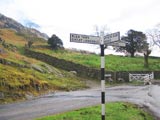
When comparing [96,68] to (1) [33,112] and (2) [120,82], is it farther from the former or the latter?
(1) [33,112]

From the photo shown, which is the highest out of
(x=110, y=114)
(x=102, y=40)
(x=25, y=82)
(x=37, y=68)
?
(x=102, y=40)

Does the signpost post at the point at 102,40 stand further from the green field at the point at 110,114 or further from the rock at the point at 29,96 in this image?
the rock at the point at 29,96

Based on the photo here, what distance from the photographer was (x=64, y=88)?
34.0 meters

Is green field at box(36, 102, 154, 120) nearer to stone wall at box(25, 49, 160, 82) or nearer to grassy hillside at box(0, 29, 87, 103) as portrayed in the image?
grassy hillside at box(0, 29, 87, 103)

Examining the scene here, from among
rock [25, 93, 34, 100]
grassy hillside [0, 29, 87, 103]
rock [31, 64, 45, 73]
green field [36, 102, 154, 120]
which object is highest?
rock [31, 64, 45, 73]

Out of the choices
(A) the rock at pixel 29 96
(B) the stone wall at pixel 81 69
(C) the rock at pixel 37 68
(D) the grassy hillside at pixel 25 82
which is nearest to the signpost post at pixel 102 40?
(D) the grassy hillside at pixel 25 82

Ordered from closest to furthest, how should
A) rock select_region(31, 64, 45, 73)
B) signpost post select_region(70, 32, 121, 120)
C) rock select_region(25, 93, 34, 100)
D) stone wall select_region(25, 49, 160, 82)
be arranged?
1. signpost post select_region(70, 32, 121, 120)
2. rock select_region(25, 93, 34, 100)
3. rock select_region(31, 64, 45, 73)
4. stone wall select_region(25, 49, 160, 82)

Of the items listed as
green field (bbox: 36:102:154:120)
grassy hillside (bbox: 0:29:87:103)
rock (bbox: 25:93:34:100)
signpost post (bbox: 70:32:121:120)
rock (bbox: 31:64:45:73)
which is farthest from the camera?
rock (bbox: 31:64:45:73)

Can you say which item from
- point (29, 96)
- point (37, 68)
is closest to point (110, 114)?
point (29, 96)

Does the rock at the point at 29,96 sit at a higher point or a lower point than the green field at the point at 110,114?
higher

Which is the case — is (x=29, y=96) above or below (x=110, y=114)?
above

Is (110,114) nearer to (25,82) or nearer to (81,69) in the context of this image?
(25,82)

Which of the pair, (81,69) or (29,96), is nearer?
(29,96)

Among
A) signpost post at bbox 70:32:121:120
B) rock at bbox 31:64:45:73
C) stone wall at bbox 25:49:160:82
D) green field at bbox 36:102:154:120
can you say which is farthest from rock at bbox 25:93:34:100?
stone wall at bbox 25:49:160:82
